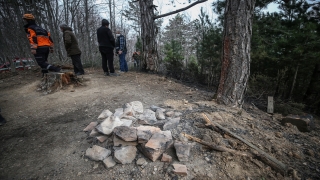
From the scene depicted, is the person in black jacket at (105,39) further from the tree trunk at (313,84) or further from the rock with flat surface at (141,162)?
the tree trunk at (313,84)

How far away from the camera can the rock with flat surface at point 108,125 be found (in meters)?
1.99

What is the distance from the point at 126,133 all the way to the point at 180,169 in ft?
2.41

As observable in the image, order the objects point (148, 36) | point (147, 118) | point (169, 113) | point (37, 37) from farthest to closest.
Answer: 1. point (148, 36)
2. point (37, 37)
3. point (169, 113)
4. point (147, 118)

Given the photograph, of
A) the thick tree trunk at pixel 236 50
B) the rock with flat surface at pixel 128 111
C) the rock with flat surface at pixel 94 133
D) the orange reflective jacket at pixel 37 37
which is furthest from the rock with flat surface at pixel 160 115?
the orange reflective jacket at pixel 37 37

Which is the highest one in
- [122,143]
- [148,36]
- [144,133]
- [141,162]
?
[148,36]

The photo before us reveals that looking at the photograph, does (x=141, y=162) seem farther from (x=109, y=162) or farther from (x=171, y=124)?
(x=171, y=124)

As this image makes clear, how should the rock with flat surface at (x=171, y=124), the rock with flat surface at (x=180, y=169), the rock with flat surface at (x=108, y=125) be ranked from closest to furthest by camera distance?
the rock with flat surface at (x=180, y=169), the rock with flat surface at (x=108, y=125), the rock with flat surface at (x=171, y=124)

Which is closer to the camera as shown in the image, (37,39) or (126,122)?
(126,122)

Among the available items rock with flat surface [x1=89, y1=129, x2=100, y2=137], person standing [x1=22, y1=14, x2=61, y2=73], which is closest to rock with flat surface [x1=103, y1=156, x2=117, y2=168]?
rock with flat surface [x1=89, y1=129, x2=100, y2=137]

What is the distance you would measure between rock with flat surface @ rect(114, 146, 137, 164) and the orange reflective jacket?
4236mm

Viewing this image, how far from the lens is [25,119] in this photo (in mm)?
2676

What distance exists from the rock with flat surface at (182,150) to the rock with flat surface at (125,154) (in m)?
0.48

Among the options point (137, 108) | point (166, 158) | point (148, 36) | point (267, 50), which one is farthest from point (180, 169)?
point (267, 50)

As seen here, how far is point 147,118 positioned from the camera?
7.73 feet
